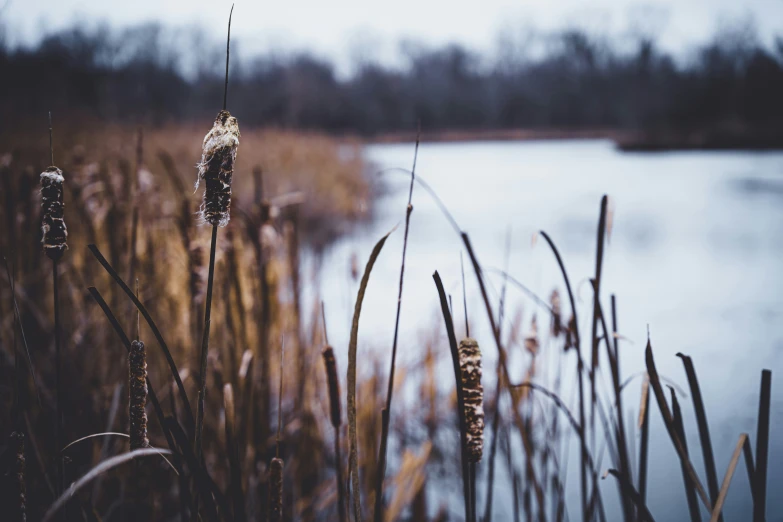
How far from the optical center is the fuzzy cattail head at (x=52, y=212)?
0.58m

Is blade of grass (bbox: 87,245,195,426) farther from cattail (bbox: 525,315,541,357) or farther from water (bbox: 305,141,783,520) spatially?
cattail (bbox: 525,315,541,357)

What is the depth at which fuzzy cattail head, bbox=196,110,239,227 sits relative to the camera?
1.57ft

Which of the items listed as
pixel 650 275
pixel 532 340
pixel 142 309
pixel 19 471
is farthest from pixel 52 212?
pixel 650 275

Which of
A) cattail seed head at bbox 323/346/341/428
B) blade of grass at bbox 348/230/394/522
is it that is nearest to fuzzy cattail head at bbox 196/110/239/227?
blade of grass at bbox 348/230/394/522

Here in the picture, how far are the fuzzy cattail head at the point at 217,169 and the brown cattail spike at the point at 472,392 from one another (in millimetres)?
309

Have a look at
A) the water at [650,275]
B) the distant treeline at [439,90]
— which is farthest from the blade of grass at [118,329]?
the distant treeline at [439,90]

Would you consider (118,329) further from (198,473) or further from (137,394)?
(198,473)

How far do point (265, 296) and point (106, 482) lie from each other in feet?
2.34

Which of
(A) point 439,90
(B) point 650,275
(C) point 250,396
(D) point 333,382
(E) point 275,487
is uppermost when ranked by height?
(A) point 439,90

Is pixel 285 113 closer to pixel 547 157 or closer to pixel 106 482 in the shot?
pixel 547 157

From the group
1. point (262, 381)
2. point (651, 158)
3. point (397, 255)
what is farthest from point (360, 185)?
point (651, 158)

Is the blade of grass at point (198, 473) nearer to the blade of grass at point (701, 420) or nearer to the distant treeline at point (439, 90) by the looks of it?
the blade of grass at point (701, 420)

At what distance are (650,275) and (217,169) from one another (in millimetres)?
5706

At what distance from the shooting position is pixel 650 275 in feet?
18.0
